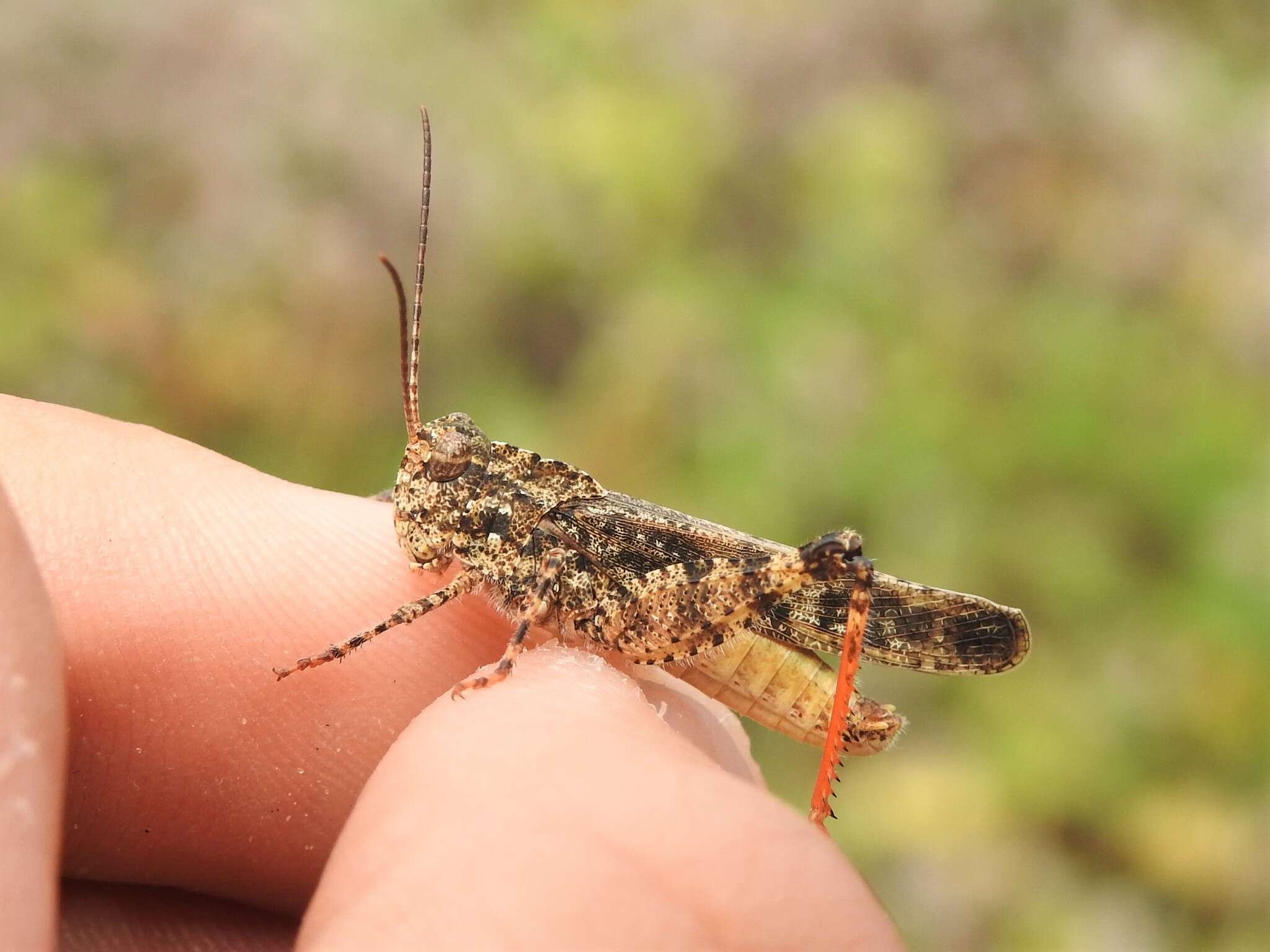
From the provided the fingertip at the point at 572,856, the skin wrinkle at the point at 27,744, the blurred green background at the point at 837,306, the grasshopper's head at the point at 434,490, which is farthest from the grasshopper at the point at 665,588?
the blurred green background at the point at 837,306

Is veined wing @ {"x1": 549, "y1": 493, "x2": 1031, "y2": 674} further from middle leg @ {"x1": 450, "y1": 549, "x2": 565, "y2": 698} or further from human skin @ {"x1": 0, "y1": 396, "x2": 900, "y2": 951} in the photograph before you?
human skin @ {"x1": 0, "y1": 396, "x2": 900, "y2": 951}

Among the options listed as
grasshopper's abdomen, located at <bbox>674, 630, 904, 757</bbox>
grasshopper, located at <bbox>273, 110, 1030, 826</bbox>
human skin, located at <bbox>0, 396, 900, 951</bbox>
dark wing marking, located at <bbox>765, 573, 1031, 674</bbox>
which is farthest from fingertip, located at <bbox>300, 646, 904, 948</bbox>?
dark wing marking, located at <bbox>765, 573, 1031, 674</bbox>

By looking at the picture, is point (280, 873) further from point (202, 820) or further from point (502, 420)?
point (502, 420)

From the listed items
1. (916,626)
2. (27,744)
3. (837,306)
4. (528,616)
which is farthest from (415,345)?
(837,306)

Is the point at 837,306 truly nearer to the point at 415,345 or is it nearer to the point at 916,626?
the point at 916,626

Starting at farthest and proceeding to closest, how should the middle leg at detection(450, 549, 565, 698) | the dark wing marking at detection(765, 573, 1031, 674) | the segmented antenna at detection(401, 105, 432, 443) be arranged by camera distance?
the dark wing marking at detection(765, 573, 1031, 674) → the segmented antenna at detection(401, 105, 432, 443) → the middle leg at detection(450, 549, 565, 698)

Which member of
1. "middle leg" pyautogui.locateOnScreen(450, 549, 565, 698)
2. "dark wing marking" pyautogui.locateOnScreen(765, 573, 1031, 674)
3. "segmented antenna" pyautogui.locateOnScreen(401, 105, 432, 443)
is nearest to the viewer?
"middle leg" pyautogui.locateOnScreen(450, 549, 565, 698)

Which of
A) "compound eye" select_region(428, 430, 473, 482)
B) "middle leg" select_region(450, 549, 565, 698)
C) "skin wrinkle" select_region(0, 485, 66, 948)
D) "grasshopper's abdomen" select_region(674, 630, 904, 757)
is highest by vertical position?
"compound eye" select_region(428, 430, 473, 482)
